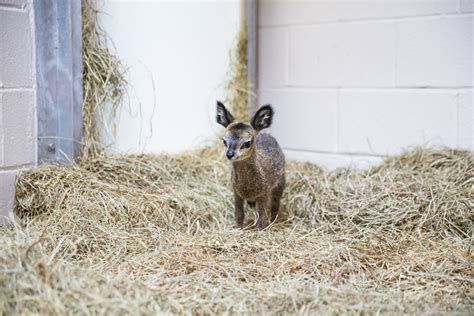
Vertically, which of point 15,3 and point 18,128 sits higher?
point 15,3

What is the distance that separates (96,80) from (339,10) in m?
2.42

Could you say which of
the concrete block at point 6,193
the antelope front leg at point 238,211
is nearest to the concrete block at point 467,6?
the antelope front leg at point 238,211

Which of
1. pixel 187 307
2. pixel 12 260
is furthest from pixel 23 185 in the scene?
pixel 187 307

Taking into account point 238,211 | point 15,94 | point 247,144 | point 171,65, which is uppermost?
point 171,65

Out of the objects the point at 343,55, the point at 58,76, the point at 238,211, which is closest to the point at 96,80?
the point at 58,76

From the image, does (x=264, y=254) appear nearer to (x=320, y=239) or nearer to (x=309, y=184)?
(x=320, y=239)

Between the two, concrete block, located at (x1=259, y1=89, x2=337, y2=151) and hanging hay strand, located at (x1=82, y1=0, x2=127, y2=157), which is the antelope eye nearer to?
hanging hay strand, located at (x1=82, y1=0, x2=127, y2=157)

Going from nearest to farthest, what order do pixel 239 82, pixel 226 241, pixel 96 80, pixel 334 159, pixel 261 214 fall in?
pixel 226 241
pixel 261 214
pixel 96 80
pixel 334 159
pixel 239 82

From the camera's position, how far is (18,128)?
499cm

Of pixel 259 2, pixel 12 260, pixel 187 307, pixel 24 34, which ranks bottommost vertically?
pixel 187 307

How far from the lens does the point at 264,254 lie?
4.38 m

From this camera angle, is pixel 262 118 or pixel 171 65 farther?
pixel 171 65

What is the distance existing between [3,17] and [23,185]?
3.92 ft

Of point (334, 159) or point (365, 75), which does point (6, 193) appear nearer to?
point (334, 159)
